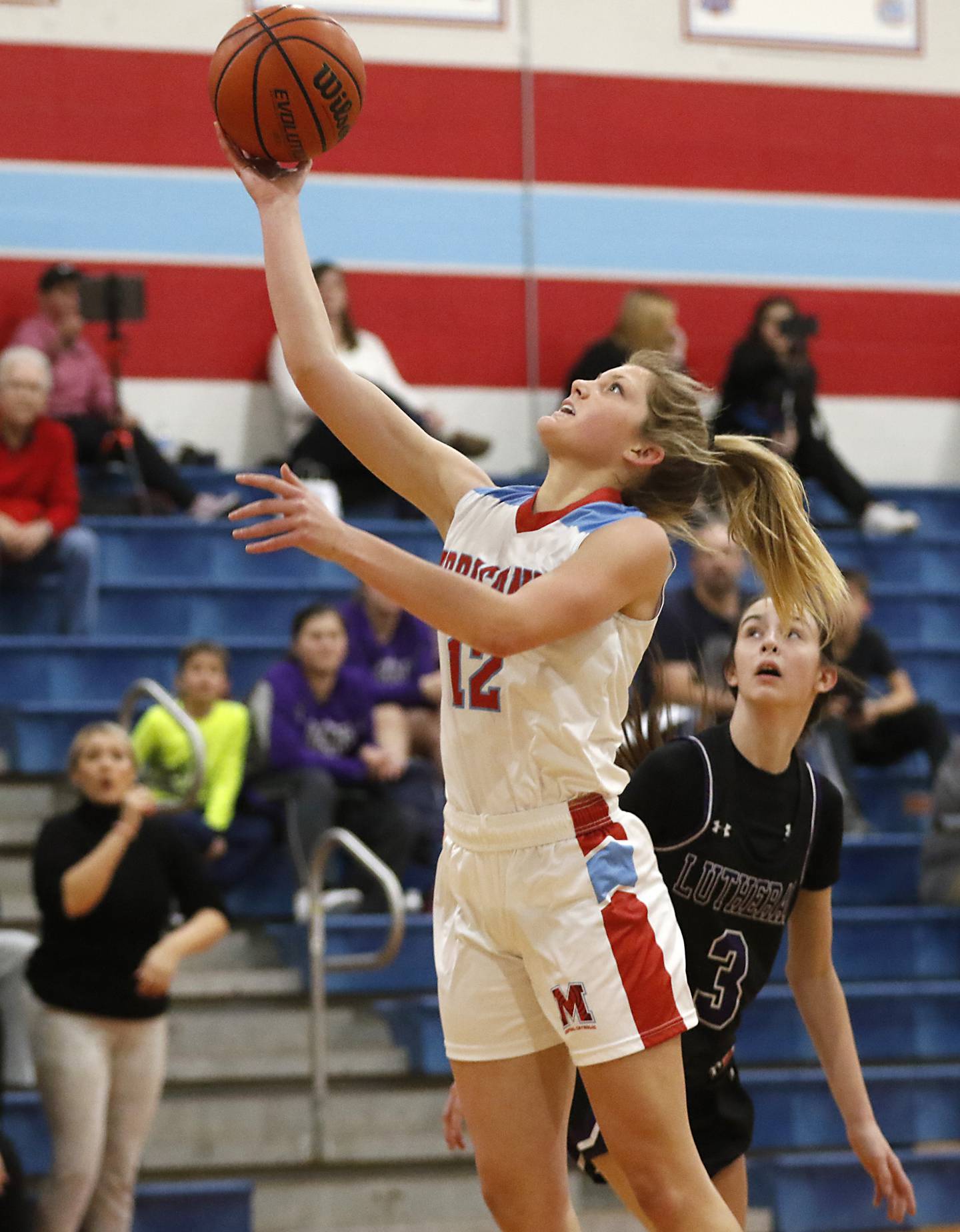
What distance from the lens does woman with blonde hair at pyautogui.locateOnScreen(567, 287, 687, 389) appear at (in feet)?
28.1

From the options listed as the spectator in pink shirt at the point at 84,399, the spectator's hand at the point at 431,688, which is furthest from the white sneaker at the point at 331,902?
the spectator in pink shirt at the point at 84,399

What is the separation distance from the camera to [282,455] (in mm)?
9203

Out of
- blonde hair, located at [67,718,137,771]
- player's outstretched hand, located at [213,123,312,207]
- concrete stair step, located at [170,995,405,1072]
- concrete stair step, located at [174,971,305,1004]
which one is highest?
player's outstretched hand, located at [213,123,312,207]

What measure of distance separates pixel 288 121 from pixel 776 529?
3.50 ft

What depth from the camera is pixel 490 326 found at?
976cm

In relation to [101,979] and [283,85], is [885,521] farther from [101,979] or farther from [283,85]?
[283,85]

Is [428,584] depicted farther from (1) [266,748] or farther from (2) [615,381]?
(1) [266,748]

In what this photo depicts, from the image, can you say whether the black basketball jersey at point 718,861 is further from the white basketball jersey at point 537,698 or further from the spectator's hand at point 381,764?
the spectator's hand at point 381,764

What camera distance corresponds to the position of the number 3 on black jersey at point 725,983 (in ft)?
10.4

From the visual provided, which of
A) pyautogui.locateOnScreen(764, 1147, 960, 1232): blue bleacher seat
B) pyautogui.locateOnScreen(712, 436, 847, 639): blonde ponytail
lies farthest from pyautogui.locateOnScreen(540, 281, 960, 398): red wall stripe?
pyautogui.locateOnScreen(712, 436, 847, 639): blonde ponytail

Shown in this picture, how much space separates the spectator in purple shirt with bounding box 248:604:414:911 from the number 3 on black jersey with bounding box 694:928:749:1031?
3.14 metres

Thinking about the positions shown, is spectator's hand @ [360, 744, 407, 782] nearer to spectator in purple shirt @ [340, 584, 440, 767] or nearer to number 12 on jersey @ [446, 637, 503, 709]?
spectator in purple shirt @ [340, 584, 440, 767]

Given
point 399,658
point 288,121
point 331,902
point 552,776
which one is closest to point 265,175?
point 288,121

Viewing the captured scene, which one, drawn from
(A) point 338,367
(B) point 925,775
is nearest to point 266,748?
(B) point 925,775
